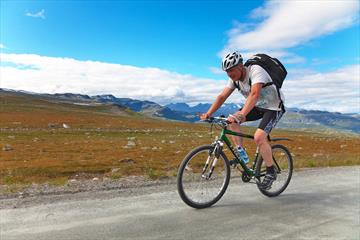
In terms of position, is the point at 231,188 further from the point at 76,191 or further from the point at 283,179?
the point at 76,191

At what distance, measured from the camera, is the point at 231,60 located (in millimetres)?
7727

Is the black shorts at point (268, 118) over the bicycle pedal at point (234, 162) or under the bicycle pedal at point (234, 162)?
over

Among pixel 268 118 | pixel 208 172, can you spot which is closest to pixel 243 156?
pixel 208 172

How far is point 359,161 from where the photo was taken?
63.8 feet

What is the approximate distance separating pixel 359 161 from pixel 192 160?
1520cm

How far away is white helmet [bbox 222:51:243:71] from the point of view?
7.72 m

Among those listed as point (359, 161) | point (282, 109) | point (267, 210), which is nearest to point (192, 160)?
point (267, 210)

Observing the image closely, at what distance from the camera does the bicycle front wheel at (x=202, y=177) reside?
7.73 m

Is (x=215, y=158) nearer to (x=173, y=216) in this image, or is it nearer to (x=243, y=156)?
(x=243, y=156)

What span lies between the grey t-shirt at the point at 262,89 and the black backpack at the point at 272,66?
0.11 metres

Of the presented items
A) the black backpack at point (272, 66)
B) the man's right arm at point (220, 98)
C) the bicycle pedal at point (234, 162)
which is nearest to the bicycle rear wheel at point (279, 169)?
the bicycle pedal at point (234, 162)

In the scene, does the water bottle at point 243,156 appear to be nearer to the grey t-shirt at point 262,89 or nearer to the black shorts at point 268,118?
the black shorts at point 268,118

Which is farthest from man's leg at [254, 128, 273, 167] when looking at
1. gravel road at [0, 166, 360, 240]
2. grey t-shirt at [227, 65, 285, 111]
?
gravel road at [0, 166, 360, 240]

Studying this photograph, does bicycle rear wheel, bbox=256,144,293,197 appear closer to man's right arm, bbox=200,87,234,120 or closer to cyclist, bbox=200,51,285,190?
cyclist, bbox=200,51,285,190
